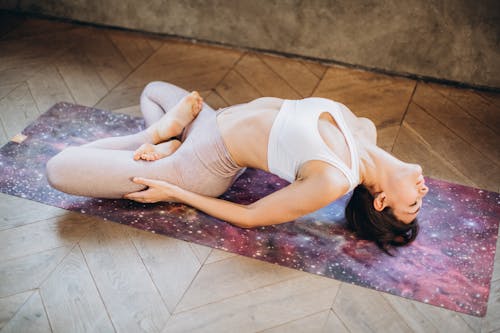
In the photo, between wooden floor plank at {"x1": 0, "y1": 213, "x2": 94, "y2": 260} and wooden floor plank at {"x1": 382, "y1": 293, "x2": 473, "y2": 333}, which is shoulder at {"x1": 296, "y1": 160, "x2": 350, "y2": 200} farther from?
wooden floor plank at {"x1": 0, "y1": 213, "x2": 94, "y2": 260}

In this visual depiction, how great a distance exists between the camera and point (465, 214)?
2119 millimetres

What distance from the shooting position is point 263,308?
1736 mm

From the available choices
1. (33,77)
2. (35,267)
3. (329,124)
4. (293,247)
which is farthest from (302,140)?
(33,77)

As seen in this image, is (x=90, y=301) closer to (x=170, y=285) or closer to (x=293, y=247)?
(x=170, y=285)

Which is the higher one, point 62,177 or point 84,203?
point 62,177

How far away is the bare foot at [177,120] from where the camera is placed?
2105mm

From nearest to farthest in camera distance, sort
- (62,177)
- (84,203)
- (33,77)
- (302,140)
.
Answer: (302,140) → (62,177) → (84,203) → (33,77)

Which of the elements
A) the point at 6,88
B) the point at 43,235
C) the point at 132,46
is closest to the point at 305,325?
the point at 43,235

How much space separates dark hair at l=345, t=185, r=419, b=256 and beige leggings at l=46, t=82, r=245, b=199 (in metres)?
0.45

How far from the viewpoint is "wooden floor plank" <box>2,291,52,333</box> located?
163 centimetres

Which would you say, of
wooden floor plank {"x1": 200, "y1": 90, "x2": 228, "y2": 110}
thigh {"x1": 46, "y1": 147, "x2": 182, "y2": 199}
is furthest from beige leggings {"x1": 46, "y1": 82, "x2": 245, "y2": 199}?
wooden floor plank {"x1": 200, "y1": 90, "x2": 228, "y2": 110}

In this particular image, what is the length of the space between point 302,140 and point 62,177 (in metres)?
0.86

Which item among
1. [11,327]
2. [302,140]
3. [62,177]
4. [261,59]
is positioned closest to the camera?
[11,327]

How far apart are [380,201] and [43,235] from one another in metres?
1.20
